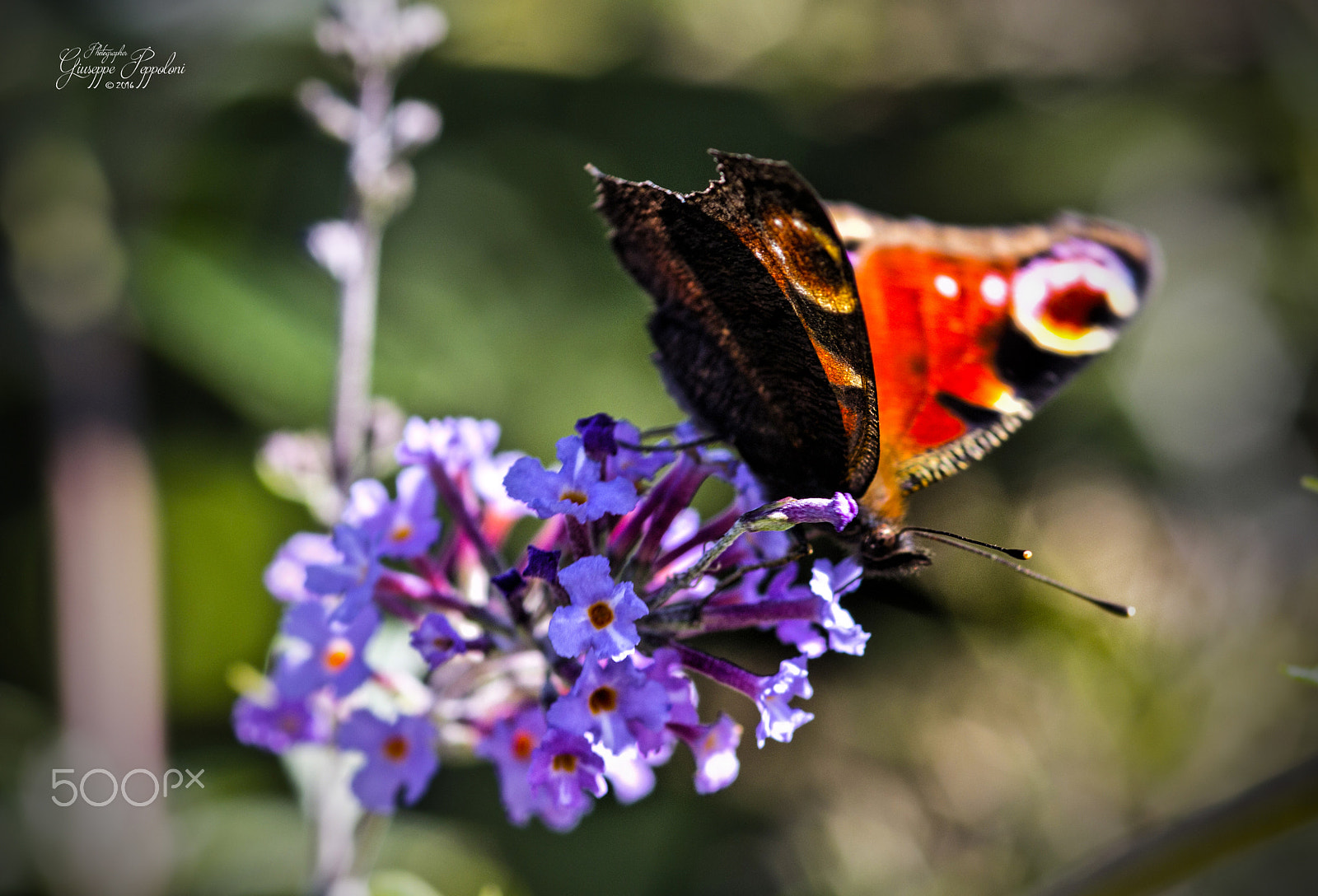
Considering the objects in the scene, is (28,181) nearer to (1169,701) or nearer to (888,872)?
(888,872)

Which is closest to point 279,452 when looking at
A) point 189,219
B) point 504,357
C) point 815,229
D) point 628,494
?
point 628,494

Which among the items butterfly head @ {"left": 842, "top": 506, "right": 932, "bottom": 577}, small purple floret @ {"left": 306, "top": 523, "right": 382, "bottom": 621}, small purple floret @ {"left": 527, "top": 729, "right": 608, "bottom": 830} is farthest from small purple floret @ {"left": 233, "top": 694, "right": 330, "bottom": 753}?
butterfly head @ {"left": 842, "top": 506, "right": 932, "bottom": 577}

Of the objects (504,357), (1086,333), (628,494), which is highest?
(504,357)

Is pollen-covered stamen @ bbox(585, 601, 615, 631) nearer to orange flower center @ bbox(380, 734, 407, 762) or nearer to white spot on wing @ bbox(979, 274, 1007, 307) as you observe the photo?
orange flower center @ bbox(380, 734, 407, 762)

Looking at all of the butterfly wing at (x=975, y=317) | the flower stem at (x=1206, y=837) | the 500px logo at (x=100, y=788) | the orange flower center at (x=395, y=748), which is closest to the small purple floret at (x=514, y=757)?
the orange flower center at (x=395, y=748)

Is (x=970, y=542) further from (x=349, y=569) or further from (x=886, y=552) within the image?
(x=349, y=569)

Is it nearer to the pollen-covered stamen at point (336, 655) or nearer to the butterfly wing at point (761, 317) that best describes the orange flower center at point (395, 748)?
the pollen-covered stamen at point (336, 655)
